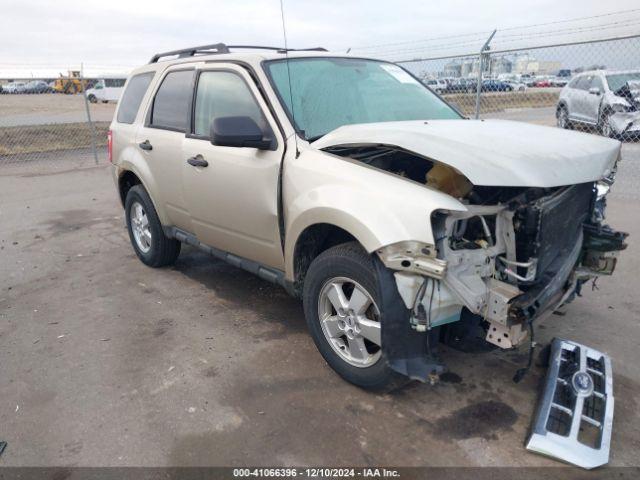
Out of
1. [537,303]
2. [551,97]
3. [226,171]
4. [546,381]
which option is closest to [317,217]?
[226,171]

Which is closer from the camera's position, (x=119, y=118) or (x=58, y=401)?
(x=58, y=401)

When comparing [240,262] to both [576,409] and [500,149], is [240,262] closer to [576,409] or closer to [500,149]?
[500,149]

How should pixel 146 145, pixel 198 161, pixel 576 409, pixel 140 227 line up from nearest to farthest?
pixel 576 409
pixel 198 161
pixel 146 145
pixel 140 227

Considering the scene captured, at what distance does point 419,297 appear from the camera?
2.65 meters

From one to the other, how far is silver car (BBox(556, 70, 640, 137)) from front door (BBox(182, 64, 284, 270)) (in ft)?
28.0

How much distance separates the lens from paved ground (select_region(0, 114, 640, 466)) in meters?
2.73

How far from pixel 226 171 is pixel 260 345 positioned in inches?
50.4

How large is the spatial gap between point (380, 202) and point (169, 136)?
2498mm

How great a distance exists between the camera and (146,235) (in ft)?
17.7

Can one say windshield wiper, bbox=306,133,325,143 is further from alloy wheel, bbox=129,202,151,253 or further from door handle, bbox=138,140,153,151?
alloy wheel, bbox=129,202,151,253

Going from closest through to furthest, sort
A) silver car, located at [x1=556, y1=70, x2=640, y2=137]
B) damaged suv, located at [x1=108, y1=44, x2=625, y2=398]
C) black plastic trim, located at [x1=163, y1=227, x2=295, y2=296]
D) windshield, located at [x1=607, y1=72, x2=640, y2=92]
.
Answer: damaged suv, located at [x1=108, y1=44, x2=625, y2=398] < black plastic trim, located at [x1=163, y1=227, x2=295, y2=296] < silver car, located at [x1=556, y1=70, x2=640, y2=137] < windshield, located at [x1=607, y1=72, x2=640, y2=92]

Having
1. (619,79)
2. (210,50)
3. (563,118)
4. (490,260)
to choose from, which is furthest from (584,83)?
(490,260)

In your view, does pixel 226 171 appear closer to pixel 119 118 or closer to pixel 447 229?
pixel 447 229

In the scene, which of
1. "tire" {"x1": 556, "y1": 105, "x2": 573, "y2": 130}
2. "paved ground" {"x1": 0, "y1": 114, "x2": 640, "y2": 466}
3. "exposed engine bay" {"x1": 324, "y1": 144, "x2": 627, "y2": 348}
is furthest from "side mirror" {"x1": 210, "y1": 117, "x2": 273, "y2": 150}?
"tire" {"x1": 556, "y1": 105, "x2": 573, "y2": 130}
